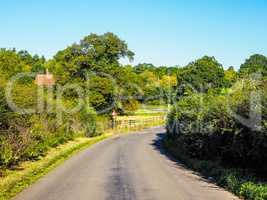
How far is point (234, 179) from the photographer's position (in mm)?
16094

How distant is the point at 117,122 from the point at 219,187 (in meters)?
47.1

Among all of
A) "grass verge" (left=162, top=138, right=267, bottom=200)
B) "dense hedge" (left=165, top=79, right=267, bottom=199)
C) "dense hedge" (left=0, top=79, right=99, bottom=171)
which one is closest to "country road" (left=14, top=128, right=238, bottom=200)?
"grass verge" (left=162, top=138, right=267, bottom=200)

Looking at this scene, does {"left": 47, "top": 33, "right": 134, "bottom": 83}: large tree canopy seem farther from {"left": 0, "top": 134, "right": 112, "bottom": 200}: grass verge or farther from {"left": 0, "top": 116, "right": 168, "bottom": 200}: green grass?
{"left": 0, "top": 134, "right": 112, "bottom": 200}: grass verge

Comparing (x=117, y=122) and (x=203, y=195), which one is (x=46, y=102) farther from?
(x=117, y=122)

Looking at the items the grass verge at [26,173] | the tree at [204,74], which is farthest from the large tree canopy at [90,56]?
the tree at [204,74]

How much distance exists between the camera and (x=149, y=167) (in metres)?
22.8

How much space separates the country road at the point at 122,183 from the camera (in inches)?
587

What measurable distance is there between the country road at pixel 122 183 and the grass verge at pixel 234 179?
45 centimetres

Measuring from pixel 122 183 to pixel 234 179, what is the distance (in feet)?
16.0

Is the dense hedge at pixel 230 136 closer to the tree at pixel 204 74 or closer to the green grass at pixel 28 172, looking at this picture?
the green grass at pixel 28 172

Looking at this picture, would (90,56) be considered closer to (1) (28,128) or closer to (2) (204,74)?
(1) (28,128)

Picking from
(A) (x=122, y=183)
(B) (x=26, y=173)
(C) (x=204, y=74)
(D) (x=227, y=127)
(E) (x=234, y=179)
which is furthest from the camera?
(C) (x=204, y=74)

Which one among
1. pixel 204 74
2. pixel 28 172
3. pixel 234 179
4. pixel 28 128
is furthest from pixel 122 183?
pixel 204 74

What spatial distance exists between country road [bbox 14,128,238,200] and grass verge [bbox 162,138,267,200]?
45 centimetres
